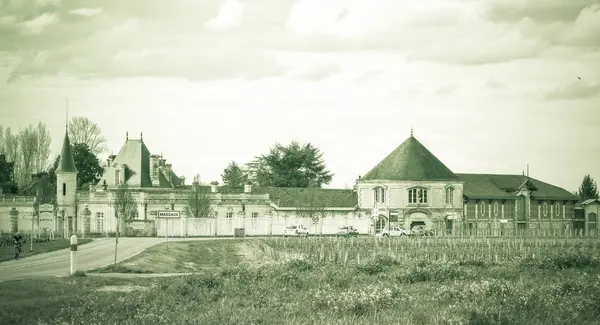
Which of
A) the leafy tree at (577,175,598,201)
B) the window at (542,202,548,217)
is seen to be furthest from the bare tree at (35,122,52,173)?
Answer: the leafy tree at (577,175,598,201)

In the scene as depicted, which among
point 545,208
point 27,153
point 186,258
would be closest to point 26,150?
point 27,153

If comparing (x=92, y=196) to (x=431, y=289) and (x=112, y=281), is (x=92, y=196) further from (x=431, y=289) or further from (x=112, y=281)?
(x=431, y=289)

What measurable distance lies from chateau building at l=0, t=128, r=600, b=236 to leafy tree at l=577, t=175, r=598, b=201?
26146 mm

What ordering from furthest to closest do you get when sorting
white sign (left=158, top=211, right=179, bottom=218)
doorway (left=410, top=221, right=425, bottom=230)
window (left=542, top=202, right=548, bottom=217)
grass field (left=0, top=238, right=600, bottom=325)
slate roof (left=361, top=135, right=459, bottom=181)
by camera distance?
1. window (left=542, top=202, right=548, bottom=217)
2. slate roof (left=361, top=135, right=459, bottom=181)
3. doorway (left=410, top=221, right=425, bottom=230)
4. white sign (left=158, top=211, right=179, bottom=218)
5. grass field (left=0, top=238, right=600, bottom=325)

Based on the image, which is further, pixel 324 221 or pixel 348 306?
pixel 324 221

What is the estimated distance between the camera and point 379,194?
77.7 m

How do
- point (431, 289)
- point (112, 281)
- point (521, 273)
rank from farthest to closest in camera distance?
1. point (521, 273)
2. point (112, 281)
3. point (431, 289)

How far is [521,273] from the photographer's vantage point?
2786 cm

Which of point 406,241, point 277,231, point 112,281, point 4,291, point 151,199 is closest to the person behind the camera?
point 4,291

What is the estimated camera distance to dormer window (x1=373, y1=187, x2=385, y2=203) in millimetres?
77438

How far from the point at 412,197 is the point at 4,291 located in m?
60.4

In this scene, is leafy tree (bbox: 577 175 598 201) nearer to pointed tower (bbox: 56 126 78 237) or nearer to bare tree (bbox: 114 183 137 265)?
bare tree (bbox: 114 183 137 265)

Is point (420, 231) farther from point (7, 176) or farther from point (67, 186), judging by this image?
point (7, 176)

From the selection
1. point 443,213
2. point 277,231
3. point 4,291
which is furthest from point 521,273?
point 443,213
